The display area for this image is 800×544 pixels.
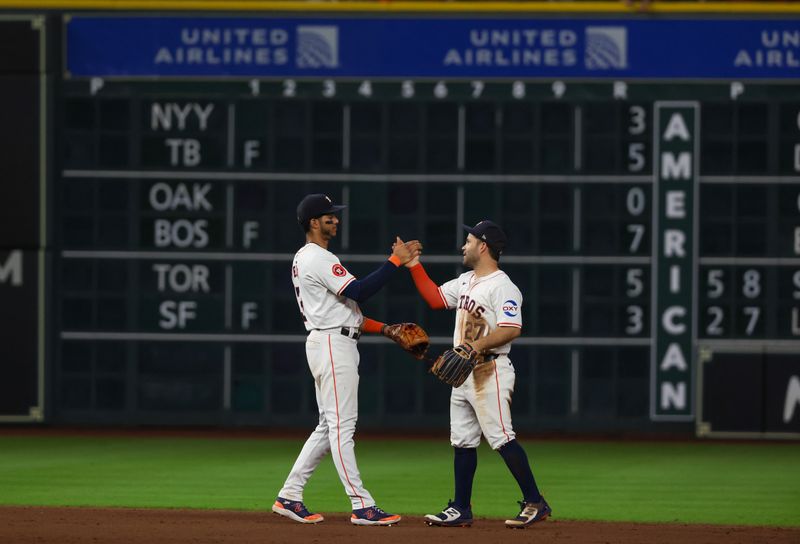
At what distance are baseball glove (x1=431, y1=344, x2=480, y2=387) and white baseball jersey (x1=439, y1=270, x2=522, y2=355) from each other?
0.59 feet

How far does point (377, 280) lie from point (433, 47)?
6.57 metres

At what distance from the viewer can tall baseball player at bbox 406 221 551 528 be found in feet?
26.9

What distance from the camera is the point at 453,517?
27.3 ft

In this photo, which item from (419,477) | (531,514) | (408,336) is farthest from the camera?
(419,477)

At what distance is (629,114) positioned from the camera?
1420cm

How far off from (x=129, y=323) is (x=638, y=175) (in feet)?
16.6

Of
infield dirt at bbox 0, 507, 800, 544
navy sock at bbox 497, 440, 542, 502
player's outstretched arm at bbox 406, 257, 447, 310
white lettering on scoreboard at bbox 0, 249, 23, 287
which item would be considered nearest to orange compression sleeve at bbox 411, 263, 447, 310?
player's outstretched arm at bbox 406, 257, 447, 310

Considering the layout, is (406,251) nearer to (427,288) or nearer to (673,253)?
(427,288)

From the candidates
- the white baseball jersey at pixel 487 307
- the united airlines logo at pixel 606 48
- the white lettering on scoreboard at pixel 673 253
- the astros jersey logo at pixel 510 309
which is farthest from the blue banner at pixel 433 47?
the astros jersey logo at pixel 510 309

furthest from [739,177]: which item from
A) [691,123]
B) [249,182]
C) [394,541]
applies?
[394,541]

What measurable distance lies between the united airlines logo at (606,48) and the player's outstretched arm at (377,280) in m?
6.52

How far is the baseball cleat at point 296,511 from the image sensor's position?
8.48 meters

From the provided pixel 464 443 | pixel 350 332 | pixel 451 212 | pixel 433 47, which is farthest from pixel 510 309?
pixel 433 47

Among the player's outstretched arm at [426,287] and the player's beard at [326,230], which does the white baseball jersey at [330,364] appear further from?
the player's outstretched arm at [426,287]
